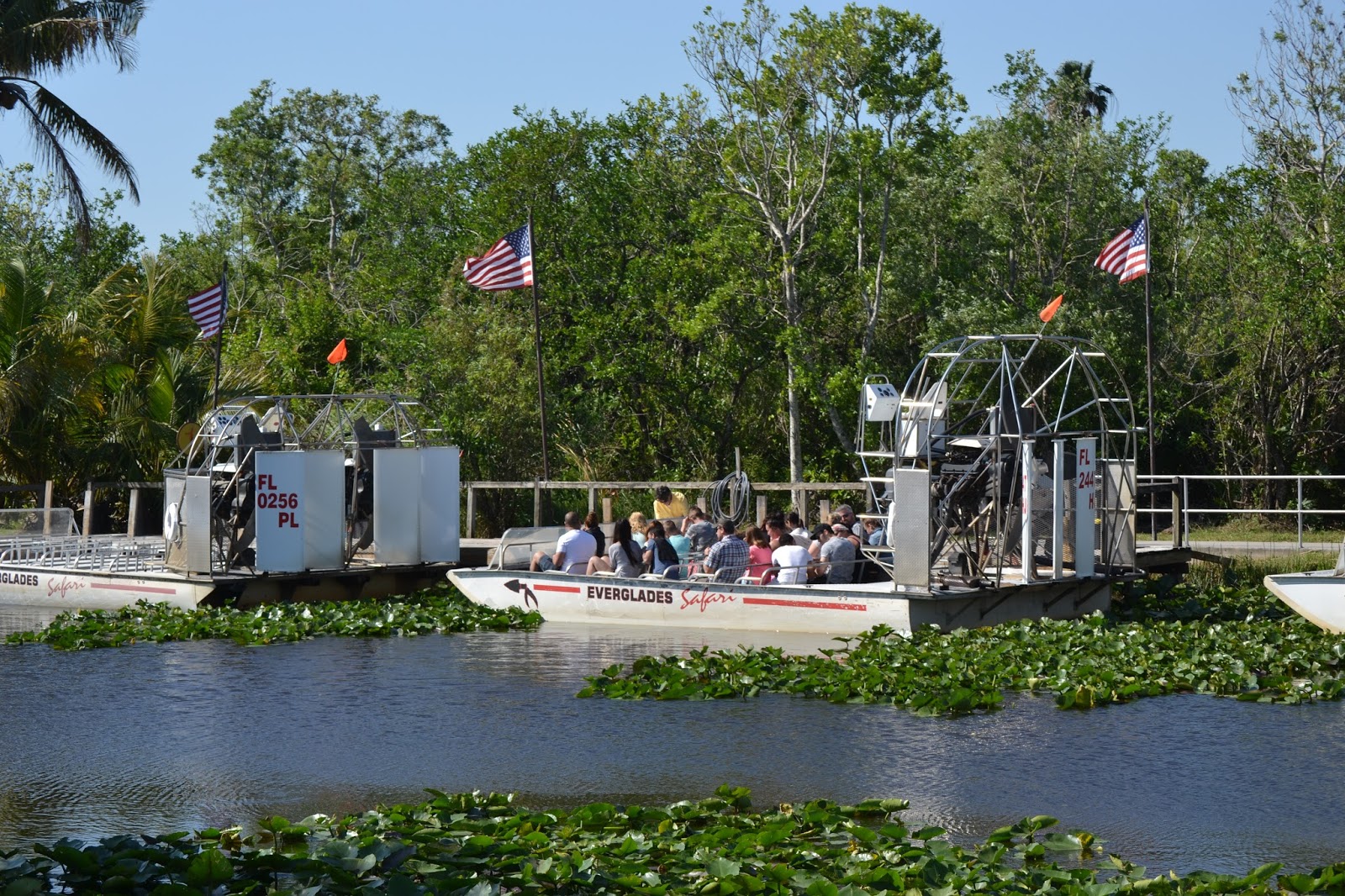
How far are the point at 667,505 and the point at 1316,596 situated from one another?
10.9 metres

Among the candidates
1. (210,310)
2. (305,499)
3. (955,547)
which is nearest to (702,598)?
(955,547)

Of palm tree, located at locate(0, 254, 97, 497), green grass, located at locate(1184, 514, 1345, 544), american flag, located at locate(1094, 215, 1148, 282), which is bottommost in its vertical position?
green grass, located at locate(1184, 514, 1345, 544)

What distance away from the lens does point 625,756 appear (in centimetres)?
1233

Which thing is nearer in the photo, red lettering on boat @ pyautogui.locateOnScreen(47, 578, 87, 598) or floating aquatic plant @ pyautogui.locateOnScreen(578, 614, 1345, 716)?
floating aquatic plant @ pyautogui.locateOnScreen(578, 614, 1345, 716)

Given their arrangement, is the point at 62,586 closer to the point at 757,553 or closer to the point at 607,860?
the point at 757,553

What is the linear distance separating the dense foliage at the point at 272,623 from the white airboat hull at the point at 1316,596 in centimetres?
973

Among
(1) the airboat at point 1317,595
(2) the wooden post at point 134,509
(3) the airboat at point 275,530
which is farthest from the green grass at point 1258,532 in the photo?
(2) the wooden post at point 134,509

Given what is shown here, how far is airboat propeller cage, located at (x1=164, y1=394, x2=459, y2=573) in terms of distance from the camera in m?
23.5

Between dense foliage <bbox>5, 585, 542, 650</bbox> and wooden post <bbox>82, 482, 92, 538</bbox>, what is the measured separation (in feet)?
22.8

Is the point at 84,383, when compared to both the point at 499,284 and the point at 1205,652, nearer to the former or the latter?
the point at 499,284

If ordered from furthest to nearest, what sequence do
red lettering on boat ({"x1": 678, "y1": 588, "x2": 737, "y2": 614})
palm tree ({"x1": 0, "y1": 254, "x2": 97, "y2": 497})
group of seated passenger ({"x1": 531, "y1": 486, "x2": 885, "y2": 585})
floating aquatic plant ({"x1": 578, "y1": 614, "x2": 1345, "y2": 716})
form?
palm tree ({"x1": 0, "y1": 254, "x2": 97, "y2": 497})
red lettering on boat ({"x1": 678, "y1": 588, "x2": 737, "y2": 614})
group of seated passenger ({"x1": 531, "y1": 486, "x2": 885, "y2": 585})
floating aquatic plant ({"x1": 578, "y1": 614, "x2": 1345, "y2": 716})

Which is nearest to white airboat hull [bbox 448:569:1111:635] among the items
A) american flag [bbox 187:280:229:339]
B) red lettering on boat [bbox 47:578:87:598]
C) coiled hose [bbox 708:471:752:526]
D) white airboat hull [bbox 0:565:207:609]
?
coiled hose [bbox 708:471:752:526]

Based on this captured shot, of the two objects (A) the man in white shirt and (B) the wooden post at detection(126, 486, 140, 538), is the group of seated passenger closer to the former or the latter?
(A) the man in white shirt

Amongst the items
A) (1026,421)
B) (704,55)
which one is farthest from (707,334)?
(1026,421)
